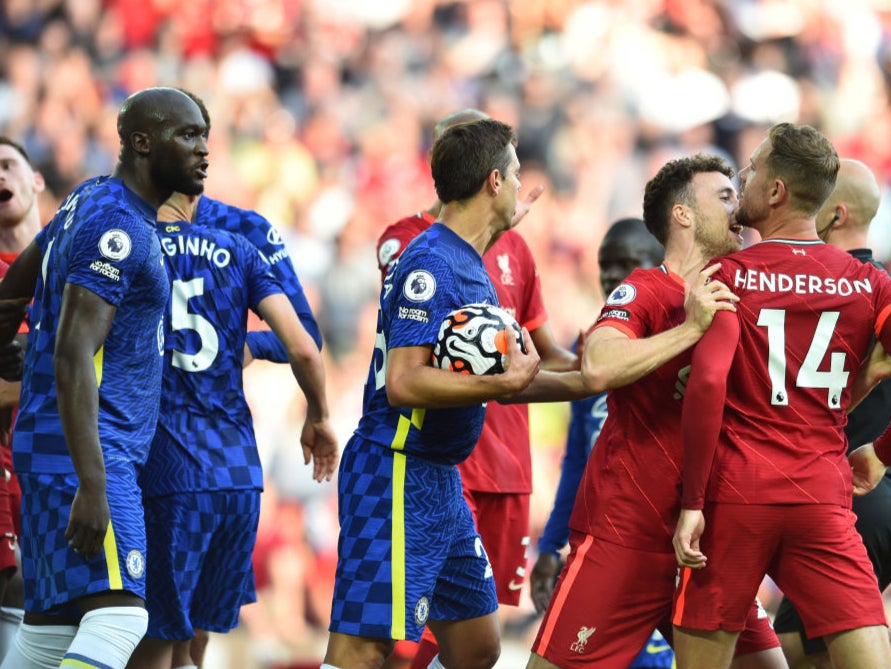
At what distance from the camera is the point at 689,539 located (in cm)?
392

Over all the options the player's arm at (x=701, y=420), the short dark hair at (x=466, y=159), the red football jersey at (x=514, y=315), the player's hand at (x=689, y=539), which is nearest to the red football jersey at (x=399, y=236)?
the red football jersey at (x=514, y=315)

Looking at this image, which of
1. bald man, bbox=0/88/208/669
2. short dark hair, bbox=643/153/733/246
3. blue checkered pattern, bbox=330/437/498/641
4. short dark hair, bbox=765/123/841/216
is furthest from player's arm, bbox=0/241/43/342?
short dark hair, bbox=765/123/841/216

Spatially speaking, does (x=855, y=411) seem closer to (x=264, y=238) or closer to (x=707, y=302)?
(x=707, y=302)

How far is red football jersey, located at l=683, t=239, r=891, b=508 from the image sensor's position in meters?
3.93

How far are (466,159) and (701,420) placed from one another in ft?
4.11

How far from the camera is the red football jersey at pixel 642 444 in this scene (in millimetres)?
4195

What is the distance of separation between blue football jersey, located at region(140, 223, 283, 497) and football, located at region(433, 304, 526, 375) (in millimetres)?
1331

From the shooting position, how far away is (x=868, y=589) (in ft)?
12.8

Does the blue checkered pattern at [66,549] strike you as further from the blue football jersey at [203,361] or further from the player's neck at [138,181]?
the player's neck at [138,181]

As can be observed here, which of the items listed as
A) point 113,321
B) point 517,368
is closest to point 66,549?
point 113,321

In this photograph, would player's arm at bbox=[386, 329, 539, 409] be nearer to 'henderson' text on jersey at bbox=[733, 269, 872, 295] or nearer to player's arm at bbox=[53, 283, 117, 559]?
'henderson' text on jersey at bbox=[733, 269, 872, 295]

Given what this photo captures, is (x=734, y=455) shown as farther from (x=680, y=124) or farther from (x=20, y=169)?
(x=680, y=124)

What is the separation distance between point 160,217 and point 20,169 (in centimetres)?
150

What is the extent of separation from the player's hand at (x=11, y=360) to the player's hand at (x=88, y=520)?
117cm
